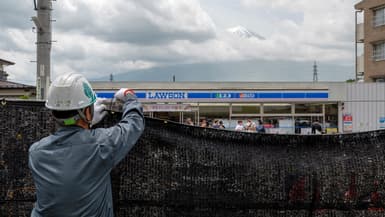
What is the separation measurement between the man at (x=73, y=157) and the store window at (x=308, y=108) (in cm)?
2548

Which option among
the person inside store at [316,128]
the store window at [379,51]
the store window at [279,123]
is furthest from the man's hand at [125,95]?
the store window at [379,51]

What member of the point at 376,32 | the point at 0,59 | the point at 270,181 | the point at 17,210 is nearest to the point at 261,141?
the point at 270,181

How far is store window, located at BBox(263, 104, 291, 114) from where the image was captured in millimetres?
26761

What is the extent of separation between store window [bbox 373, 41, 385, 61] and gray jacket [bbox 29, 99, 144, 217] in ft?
123

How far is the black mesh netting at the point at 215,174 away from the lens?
302cm

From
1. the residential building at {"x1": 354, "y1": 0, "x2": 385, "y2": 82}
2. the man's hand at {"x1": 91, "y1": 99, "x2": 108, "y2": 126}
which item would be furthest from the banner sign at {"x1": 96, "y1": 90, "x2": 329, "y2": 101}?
the man's hand at {"x1": 91, "y1": 99, "x2": 108, "y2": 126}

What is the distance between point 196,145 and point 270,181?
58 cm

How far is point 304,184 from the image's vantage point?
9.96ft

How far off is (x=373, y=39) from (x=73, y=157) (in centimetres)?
3805

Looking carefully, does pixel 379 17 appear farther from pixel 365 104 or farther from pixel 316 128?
pixel 316 128

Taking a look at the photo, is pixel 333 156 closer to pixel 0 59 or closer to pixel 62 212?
pixel 62 212

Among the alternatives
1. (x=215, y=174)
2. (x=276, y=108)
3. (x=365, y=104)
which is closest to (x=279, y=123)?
(x=276, y=108)

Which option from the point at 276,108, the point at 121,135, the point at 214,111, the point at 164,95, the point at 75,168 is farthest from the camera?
the point at 276,108

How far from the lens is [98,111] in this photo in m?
2.80
